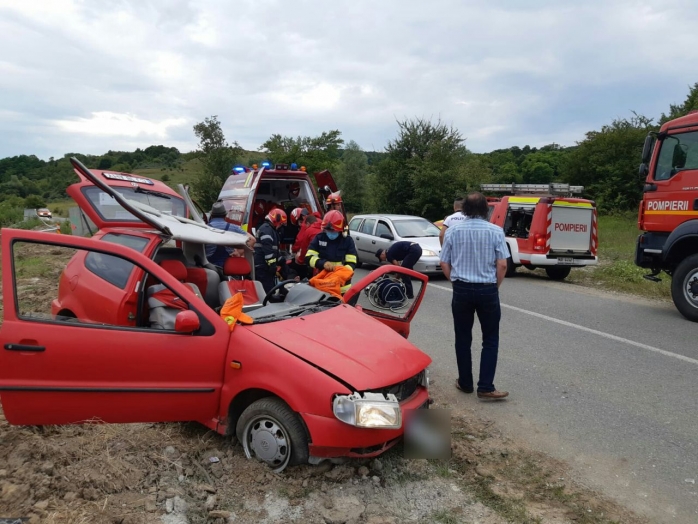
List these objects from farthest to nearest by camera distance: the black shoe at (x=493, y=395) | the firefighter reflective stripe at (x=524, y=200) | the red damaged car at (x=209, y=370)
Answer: the firefighter reflective stripe at (x=524, y=200), the black shoe at (x=493, y=395), the red damaged car at (x=209, y=370)

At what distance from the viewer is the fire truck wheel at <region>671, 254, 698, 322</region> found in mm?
7828

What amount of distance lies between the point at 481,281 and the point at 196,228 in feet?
8.20

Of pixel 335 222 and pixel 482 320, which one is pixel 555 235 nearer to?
pixel 335 222

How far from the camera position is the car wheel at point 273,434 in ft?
10.2

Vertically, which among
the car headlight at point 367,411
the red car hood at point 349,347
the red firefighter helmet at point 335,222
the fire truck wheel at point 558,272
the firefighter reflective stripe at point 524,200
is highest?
the firefighter reflective stripe at point 524,200

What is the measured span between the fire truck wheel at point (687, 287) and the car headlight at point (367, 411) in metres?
6.79

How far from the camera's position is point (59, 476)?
3045 mm

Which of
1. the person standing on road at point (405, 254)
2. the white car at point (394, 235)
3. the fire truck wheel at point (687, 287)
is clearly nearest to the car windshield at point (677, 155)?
the fire truck wheel at point (687, 287)

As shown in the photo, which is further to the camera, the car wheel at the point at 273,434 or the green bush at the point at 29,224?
the green bush at the point at 29,224

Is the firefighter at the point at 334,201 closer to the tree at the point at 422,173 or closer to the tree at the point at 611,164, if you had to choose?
the tree at the point at 422,173

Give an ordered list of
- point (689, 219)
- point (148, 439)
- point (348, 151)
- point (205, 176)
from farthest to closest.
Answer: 1. point (348, 151)
2. point (205, 176)
3. point (689, 219)
4. point (148, 439)

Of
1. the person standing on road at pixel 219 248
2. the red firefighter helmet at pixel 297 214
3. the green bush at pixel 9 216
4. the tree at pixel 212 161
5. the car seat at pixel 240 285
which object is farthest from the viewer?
the green bush at pixel 9 216

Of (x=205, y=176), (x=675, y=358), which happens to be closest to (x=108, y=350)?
→ (x=675, y=358)

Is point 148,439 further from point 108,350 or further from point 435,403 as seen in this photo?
point 435,403
